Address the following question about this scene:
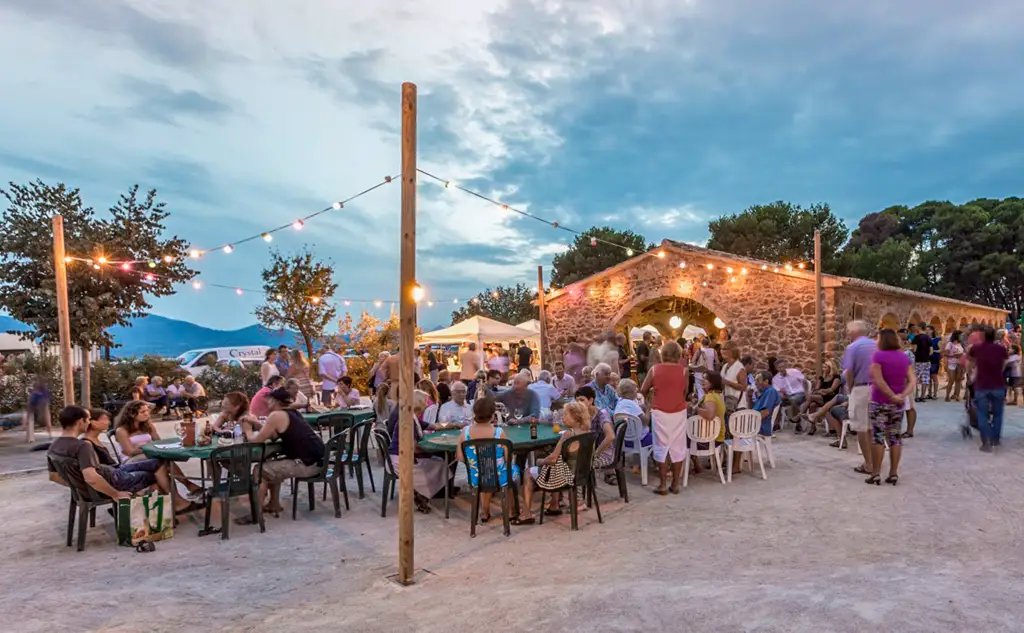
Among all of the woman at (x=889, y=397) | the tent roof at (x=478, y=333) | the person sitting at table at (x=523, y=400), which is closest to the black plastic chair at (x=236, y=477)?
the person sitting at table at (x=523, y=400)

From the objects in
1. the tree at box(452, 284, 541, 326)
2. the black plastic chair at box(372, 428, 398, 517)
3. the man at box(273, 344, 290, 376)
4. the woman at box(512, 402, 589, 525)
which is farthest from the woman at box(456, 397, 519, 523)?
the tree at box(452, 284, 541, 326)

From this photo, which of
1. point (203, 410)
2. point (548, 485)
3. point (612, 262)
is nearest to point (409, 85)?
point (548, 485)

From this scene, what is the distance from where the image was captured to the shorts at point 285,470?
4.93 meters

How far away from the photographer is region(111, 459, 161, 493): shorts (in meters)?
4.54

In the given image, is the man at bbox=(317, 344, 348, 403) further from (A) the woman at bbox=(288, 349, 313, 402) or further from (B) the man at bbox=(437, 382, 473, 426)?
(B) the man at bbox=(437, 382, 473, 426)

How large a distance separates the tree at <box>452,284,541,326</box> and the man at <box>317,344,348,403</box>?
3152 centimetres

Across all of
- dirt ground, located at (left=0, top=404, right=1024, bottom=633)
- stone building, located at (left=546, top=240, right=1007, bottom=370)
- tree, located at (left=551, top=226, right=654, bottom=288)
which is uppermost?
tree, located at (left=551, top=226, right=654, bottom=288)

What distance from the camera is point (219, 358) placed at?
16375 millimetres

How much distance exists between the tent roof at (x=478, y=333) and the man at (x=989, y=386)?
10.2 meters

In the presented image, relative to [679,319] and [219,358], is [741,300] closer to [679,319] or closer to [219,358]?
[679,319]

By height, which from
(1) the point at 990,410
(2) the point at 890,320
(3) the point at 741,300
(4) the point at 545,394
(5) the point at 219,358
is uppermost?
(3) the point at 741,300

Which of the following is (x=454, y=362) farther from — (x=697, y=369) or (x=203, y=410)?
(x=697, y=369)

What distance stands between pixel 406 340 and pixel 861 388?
496 centimetres

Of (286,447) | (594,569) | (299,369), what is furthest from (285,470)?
(299,369)
